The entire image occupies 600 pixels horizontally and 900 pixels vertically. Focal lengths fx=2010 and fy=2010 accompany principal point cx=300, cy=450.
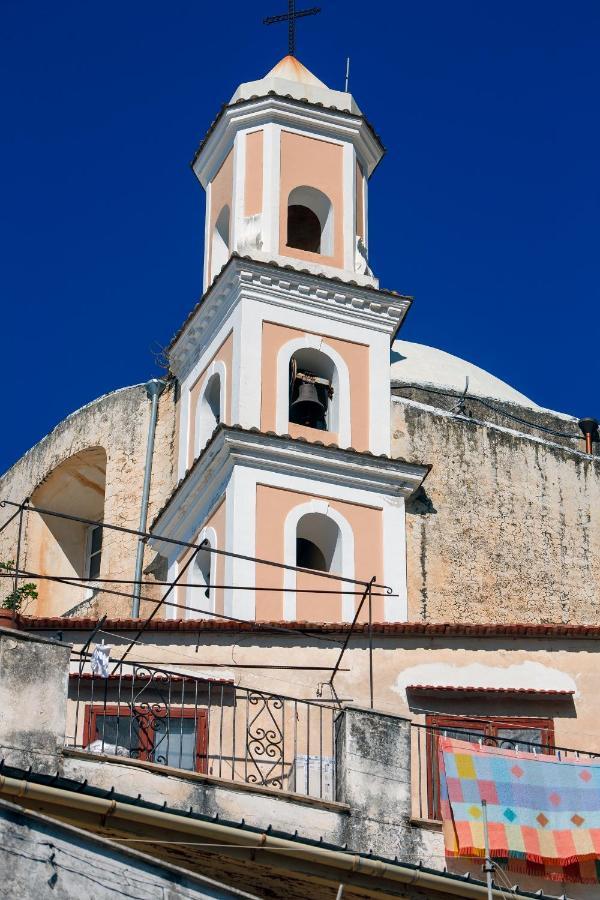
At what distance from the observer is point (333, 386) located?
27625mm

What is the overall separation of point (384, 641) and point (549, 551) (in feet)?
31.4

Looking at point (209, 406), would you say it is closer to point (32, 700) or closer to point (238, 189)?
point (238, 189)

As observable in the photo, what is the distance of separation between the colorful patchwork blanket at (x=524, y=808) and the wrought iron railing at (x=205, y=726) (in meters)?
1.11

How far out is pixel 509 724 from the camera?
19281 mm

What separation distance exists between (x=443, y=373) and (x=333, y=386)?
5.50 metres

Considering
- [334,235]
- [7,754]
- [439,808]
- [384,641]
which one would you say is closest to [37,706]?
[7,754]

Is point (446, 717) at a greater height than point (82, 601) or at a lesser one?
lesser

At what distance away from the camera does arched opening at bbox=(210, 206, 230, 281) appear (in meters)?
29.2

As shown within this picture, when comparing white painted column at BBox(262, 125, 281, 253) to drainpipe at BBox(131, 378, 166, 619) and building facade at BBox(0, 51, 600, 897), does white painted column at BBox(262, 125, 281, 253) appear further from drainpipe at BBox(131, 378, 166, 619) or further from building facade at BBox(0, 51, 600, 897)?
drainpipe at BBox(131, 378, 166, 619)

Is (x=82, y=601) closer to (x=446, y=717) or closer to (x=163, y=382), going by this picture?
(x=163, y=382)

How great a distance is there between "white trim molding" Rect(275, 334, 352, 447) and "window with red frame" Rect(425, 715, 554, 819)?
8100 millimetres

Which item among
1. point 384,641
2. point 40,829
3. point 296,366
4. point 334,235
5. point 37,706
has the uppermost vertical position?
point 334,235

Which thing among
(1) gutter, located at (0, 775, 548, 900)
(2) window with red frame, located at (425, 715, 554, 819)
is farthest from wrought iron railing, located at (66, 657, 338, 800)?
(1) gutter, located at (0, 775, 548, 900)

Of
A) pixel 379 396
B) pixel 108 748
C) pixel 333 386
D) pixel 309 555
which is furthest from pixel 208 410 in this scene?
pixel 108 748
